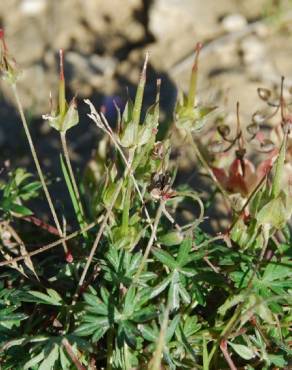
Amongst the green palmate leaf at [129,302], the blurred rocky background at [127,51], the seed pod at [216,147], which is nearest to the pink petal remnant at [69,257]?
the green palmate leaf at [129,302]

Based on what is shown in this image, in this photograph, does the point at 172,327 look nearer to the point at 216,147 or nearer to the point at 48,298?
the point at 48,298

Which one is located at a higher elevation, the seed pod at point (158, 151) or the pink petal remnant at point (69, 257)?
the seed pod at point (158, 151)

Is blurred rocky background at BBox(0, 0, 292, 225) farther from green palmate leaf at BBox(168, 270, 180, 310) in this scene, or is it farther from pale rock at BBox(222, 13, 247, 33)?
green palmate leaf at BBox(168, 270, 180, 310)

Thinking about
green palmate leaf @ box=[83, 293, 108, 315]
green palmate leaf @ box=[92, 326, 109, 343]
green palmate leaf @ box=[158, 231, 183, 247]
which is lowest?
green palmate leaf @ box=[92, 326, 109, 343]

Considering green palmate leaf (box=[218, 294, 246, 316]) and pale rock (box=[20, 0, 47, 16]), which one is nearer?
green palmate leaf (box=[218, 294, 246, 316])

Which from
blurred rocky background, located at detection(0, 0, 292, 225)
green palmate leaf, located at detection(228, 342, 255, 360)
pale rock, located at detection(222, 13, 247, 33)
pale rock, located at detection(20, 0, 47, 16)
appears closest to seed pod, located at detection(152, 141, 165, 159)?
green palmate leaf, located at detection(228, 342, 255, 360)

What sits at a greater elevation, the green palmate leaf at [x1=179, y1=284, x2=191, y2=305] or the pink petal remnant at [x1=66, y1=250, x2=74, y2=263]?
the pink petal remnant at [x1=66, y1=250, x2=74, y2=263]

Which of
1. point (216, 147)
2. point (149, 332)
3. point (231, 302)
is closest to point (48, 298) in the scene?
point (149, 332)

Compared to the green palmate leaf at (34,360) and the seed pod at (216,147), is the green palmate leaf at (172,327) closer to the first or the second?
the green palmate leaf at (34,360)

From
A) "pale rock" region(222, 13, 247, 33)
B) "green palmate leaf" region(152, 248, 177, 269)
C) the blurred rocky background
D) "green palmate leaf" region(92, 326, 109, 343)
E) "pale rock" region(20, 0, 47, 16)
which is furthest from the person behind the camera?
"pale rock" region(20, 0, 47, 16)
